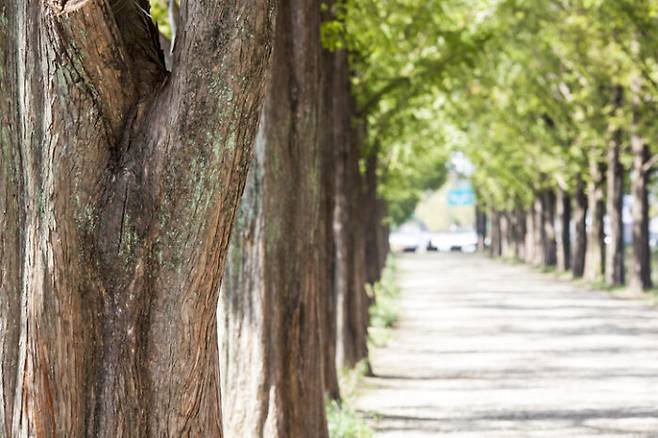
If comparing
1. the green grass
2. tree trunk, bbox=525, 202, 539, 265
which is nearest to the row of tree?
the green grass

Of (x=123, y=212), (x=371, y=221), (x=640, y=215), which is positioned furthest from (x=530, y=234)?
(x=123, y=212)

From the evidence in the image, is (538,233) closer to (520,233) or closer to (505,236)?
(520,233)

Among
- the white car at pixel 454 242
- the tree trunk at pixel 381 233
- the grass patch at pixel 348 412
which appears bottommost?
the grass patch at pixel 348 412

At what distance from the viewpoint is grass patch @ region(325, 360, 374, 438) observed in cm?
1376

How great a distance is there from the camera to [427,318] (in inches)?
1293

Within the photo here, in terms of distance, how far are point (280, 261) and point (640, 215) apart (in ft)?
96.6

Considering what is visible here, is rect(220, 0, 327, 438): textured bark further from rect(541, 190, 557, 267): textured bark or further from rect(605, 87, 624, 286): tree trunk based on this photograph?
rect(541, 190, 557, 267): textured bark

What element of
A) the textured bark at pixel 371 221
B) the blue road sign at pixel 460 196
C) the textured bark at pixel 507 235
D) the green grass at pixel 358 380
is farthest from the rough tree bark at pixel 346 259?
the blue road sign at pixel 460 196

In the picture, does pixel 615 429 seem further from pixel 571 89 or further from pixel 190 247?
pixel 571 89

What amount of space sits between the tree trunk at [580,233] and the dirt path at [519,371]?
911 centimetres

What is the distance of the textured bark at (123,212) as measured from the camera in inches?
247

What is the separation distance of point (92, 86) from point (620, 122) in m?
32.4

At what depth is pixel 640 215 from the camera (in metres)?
38.7

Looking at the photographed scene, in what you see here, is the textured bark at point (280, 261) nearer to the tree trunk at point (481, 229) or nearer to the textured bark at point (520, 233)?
the textured bark at point (520, 233)
